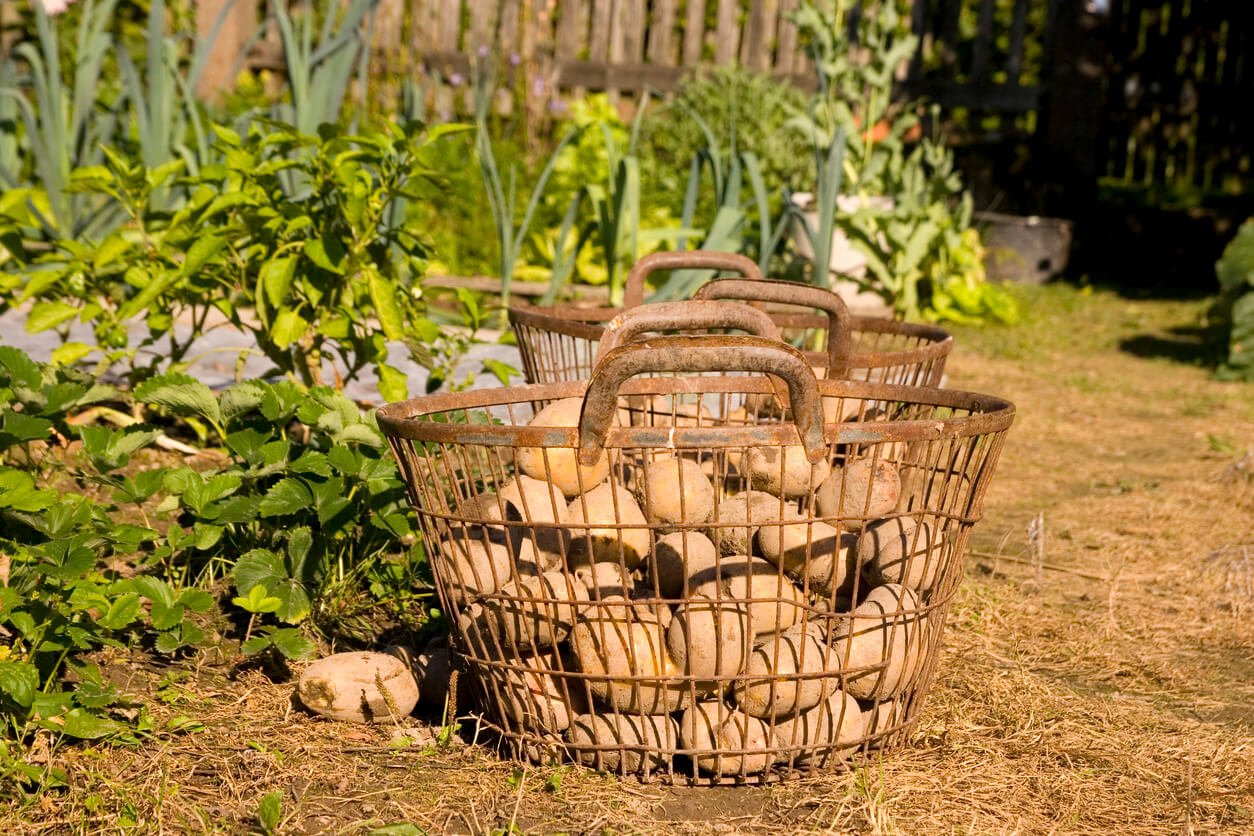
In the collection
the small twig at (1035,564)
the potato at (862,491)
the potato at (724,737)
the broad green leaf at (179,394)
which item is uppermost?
the potato at (862,491)

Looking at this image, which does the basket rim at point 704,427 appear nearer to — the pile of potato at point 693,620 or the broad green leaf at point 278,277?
the pile of potato at point 693,620

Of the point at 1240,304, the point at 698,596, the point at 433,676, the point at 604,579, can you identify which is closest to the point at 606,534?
the point at 604,579

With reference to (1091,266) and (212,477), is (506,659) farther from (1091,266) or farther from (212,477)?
(1091,266)

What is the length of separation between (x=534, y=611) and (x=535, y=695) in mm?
136

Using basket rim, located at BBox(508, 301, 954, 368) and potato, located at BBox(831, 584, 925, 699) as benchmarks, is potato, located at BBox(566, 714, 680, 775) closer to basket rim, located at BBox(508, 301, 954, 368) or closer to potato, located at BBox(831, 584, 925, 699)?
potato, located at BBox(831, 584, 925, 699)

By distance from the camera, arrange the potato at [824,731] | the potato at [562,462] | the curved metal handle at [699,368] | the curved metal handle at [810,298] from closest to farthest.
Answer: the curved metal handle at [699,368] → the potato at [824,731] → the potato at [562,462] → the curved metal handle at [810,298]

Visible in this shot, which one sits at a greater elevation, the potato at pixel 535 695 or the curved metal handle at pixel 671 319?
the curved metal handle at pixel 671 319

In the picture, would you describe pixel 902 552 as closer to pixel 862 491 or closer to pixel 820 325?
pixel 862 491

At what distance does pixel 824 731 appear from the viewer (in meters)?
1.78

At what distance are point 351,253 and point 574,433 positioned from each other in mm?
1248

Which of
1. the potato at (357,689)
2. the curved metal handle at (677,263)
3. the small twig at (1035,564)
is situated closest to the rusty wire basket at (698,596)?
the potato at (357,689)

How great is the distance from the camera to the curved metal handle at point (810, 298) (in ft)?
7.18

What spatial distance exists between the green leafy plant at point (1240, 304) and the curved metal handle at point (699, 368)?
4263mm

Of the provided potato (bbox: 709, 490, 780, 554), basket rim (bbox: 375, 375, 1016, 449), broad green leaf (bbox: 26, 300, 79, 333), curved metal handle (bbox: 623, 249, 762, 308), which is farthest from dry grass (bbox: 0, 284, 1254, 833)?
broad green leaf (bbox: 26, 300, 79, 333)
